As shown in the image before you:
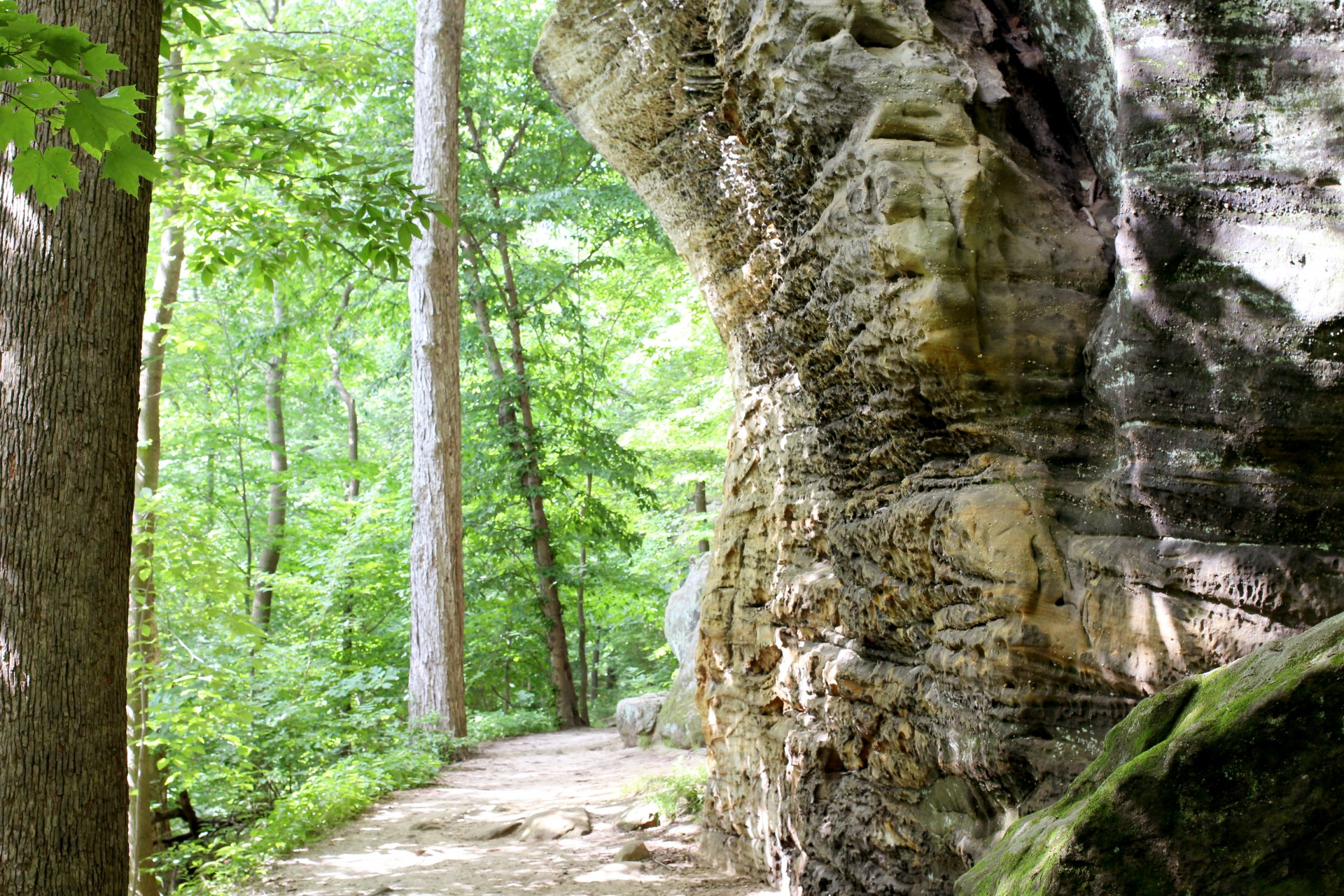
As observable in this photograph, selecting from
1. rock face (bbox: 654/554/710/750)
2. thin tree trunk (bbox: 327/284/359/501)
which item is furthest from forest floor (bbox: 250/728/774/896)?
thin tree trunk (bbox: 327/284/359/501)

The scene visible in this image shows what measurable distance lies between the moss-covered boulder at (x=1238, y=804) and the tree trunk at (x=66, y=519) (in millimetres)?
3085

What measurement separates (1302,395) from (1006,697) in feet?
4.52

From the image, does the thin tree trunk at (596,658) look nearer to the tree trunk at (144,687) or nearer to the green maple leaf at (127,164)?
the tree trunk at (144,687)

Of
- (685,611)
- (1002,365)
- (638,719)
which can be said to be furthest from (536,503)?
(1002,365)

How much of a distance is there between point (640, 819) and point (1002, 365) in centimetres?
493

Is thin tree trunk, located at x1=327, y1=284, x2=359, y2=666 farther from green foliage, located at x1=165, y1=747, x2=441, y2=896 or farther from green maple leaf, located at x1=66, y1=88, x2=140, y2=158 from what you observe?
green maple leaf, located at x1=66, y1=88, x2=140, y2=158

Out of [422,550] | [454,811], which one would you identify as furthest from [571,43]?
[422,550]

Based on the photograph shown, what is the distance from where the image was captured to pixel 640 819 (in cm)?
706

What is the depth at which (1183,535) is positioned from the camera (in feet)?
9.75

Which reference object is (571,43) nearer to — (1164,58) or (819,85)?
(819,85)

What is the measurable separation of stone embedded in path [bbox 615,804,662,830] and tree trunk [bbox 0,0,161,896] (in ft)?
13.8

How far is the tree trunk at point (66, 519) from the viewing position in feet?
10.4

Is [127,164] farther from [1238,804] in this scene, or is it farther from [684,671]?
[684,671]

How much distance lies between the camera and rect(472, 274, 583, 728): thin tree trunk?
53.4 ft
